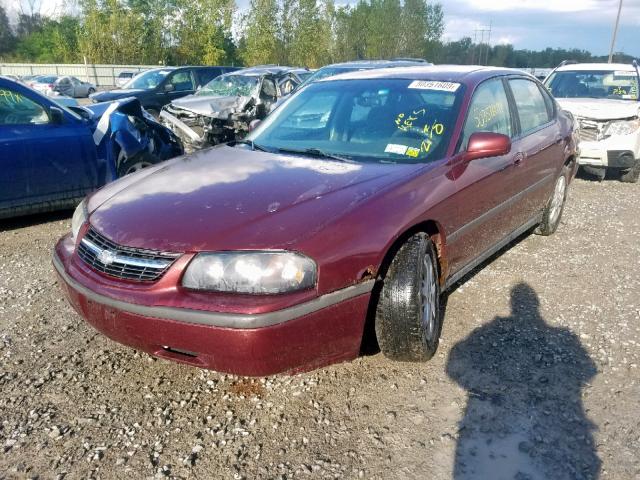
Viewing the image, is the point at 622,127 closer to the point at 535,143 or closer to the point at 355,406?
the point at 535,143

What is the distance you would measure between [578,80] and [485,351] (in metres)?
6.85

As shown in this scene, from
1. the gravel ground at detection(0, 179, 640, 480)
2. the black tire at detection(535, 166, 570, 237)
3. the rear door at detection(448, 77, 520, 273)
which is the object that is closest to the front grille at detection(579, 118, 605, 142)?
the black tire at detection(535, 166, 570, 237)

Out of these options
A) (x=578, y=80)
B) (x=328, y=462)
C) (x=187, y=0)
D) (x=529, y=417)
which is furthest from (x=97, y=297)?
(x=187, y=0)

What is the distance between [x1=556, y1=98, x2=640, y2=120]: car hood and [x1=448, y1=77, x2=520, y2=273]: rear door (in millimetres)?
4167

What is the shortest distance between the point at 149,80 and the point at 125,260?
44.0ft

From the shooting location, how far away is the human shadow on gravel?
2203 millimetres

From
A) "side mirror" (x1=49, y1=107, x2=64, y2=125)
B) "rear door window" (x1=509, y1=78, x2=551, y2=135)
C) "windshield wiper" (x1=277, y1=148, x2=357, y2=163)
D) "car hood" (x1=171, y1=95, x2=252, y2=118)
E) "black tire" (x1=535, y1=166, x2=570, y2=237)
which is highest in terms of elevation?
"rear door window" (x1=509, y1=78, x2=551, y2=135)

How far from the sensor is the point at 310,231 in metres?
2.31

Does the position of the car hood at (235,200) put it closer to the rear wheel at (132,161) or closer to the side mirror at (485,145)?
the side mirror at (485,145)

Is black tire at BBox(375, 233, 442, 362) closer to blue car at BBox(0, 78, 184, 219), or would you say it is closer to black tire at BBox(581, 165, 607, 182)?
blue car at BBox(0, 78, 184, 219)

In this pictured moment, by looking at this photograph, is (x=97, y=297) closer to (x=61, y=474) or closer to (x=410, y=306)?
(x=61, y=474)

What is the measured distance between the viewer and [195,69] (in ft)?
49.3

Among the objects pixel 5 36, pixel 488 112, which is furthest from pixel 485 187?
pixel 5 36

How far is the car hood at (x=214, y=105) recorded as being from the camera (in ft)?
31.5
